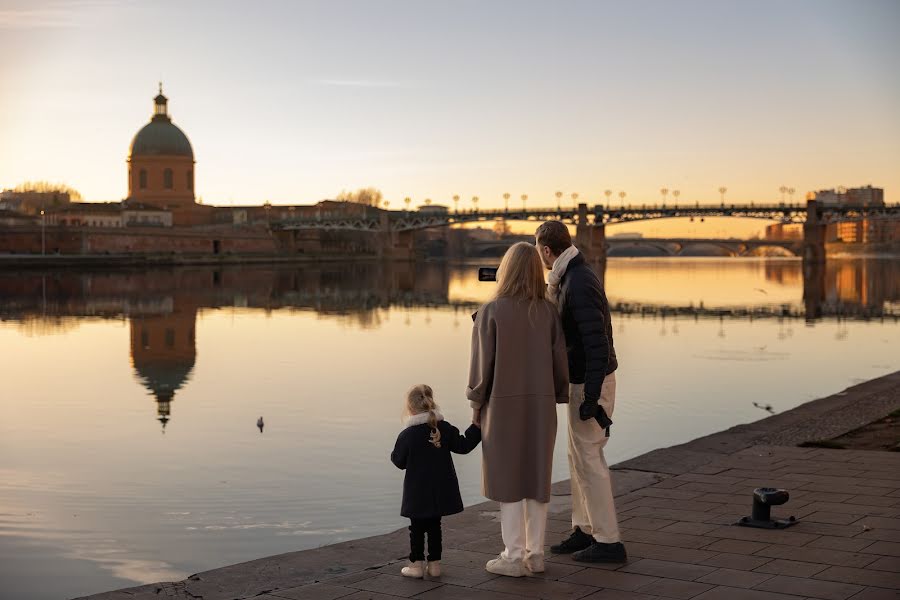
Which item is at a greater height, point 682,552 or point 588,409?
point 588,409

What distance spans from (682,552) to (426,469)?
179 centimetres

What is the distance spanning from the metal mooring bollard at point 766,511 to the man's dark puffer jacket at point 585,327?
1.58 meters

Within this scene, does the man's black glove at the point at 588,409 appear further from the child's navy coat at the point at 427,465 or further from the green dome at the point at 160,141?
the green dome at the point at 160,141

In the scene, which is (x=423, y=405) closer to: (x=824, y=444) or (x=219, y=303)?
(x=824, y=444)

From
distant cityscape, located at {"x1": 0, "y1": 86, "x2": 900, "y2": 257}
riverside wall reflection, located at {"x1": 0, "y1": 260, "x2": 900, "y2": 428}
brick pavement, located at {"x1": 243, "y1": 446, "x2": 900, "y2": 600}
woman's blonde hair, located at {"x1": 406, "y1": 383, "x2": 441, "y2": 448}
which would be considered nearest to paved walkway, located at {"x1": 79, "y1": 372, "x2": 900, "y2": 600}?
brick pavement, located at {"x1": 243, "y1": 446, "x2": 900, "y2": 600}

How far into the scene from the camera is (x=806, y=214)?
129875 mm

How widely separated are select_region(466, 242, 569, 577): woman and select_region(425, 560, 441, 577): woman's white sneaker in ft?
0.97

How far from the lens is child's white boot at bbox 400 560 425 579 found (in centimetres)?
689

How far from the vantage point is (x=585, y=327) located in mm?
6988

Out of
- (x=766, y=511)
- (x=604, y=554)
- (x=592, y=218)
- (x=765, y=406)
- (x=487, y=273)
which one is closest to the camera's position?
(x=487, y=273)

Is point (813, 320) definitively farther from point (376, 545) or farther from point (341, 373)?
point (376, 545)

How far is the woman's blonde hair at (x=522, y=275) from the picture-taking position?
6766mm

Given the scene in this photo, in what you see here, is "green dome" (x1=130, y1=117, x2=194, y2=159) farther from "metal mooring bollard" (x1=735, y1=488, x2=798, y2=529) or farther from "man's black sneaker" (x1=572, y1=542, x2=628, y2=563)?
"man's black sneaker" (x1=572, y1=542, x2=628, y2=563)

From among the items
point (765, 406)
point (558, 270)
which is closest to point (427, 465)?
point (558, 270)
